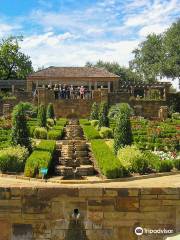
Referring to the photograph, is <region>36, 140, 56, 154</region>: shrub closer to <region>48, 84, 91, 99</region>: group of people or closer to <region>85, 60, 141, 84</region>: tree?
<region>48, 84, 91, 99</region>: group of people

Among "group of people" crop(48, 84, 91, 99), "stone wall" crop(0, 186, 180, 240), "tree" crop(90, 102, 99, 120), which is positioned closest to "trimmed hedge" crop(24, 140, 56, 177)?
"stone wall" crop(0, 186, 180, 240)

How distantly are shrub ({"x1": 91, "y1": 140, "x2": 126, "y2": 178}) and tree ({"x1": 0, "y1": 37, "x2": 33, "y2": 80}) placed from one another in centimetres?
3433

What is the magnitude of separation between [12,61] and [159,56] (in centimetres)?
1709

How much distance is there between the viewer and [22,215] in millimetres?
11422

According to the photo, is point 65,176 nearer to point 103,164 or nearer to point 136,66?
point 103,164

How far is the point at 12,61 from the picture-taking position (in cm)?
5541

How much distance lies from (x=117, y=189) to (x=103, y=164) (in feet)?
25.0

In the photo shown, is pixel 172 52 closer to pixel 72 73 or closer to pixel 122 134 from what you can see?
pixel 72 73

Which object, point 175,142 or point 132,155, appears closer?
point 132,155

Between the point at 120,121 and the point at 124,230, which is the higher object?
the point at 120,121

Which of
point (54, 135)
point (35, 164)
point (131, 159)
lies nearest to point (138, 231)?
point (35, 164)

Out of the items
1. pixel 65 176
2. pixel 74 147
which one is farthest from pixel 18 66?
pixel 65 176

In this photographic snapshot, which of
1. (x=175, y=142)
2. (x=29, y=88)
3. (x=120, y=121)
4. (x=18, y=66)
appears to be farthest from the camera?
(x=18, y=66)

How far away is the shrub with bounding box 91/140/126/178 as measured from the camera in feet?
58.5
